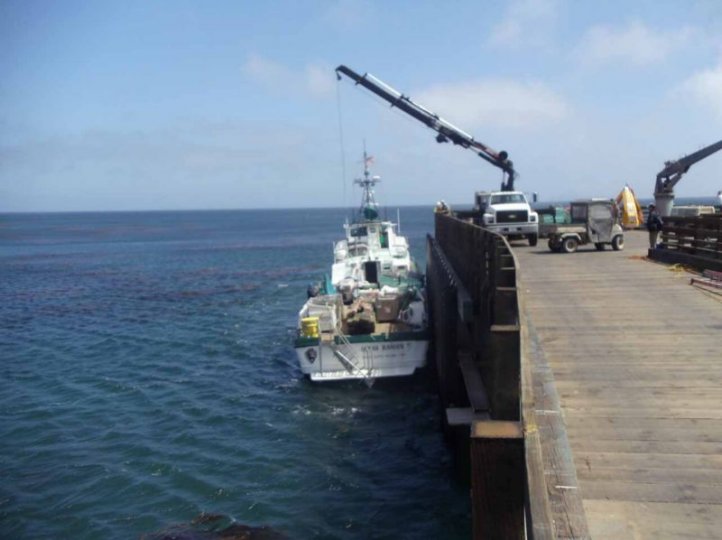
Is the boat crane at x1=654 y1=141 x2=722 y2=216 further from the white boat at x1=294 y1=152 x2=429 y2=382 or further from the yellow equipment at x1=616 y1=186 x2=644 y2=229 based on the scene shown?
the white boat at x1=294 y1=152 x2=429 y2=382

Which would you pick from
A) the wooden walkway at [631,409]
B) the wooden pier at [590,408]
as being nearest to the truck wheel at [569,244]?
the wooden pier at [590,408]

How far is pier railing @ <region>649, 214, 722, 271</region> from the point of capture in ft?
47.6

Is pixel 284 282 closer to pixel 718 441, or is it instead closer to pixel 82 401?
pixel 82 401

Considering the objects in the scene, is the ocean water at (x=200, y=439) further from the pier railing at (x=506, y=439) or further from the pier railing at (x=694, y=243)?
the pier railing at (x=694, y=243)

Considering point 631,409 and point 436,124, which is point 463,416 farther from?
point 436,124

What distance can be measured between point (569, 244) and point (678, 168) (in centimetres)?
1802

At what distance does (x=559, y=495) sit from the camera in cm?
427

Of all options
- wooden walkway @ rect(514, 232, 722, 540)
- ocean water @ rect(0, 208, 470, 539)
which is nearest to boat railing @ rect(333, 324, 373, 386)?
ocean water @ rect(0, 208, 470, 539)

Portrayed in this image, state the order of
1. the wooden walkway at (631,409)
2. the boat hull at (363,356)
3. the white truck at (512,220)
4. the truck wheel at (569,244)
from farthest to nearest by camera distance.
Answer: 1. the white truck at (512,220)
2. the truck wheel at (569,244)
3. the boat hull at (363,356)
4. the wooden walkway at (631,409)

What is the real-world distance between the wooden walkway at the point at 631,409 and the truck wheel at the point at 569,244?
27.2 ft

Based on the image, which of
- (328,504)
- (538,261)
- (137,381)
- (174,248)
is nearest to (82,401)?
(137,381)

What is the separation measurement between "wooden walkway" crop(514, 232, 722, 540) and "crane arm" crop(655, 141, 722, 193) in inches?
978

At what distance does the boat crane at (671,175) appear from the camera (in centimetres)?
3341

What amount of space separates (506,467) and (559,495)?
97 centimetres
